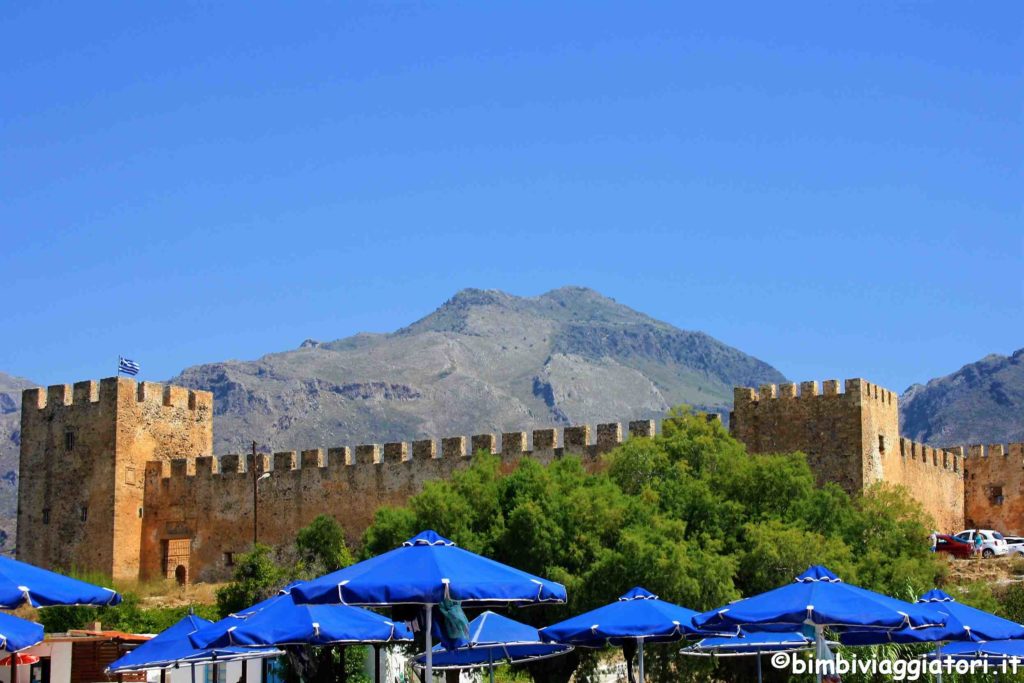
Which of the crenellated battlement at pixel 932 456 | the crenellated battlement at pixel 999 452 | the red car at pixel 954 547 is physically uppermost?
the crenellated battlement at pixel 999 452

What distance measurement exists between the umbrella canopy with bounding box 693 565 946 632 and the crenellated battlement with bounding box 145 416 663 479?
19541 millimetres

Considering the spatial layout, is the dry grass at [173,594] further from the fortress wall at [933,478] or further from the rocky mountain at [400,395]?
the rocky mountain at [400,395]

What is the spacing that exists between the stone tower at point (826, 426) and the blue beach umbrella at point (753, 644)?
→ 1531 centimetres

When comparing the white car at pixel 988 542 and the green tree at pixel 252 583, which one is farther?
the white car at pixel 988 542

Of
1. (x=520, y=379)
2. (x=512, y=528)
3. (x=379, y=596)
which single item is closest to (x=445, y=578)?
(x=379, y=596)

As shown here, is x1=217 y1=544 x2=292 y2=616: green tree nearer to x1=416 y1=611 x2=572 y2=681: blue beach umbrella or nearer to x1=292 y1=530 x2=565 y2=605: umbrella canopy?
x1=416 y1=611 x2=572 y2=681: blue beach umbrella

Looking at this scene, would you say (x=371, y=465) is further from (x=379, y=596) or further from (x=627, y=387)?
(x=627, y=387)

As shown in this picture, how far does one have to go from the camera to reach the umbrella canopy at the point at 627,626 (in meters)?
19.4

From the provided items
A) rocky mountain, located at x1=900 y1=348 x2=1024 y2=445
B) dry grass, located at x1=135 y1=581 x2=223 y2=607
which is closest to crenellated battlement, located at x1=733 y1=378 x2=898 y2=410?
dry grass, located at x1=135 y1=581 x2=223 y2=607

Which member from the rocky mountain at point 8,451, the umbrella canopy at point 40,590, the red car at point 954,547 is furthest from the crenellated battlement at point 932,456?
the rocky mountain at point 8,451

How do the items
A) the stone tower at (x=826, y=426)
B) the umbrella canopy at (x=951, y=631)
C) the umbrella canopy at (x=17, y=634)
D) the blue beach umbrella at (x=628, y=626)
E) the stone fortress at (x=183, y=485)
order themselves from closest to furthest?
the umbrella canopy at (x=17, y=634) → the umbrella canopy at (x=951, y=631) → the blue beach umbrella at (x=628, y=626) → the stone tower at (x=826, y=426) → the stone fortress at (x=183, y=485)

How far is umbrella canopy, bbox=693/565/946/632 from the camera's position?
1659cm

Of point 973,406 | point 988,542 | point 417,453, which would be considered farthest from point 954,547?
point 973,406

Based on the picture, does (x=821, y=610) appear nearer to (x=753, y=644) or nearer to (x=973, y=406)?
(x=753, y=644)
